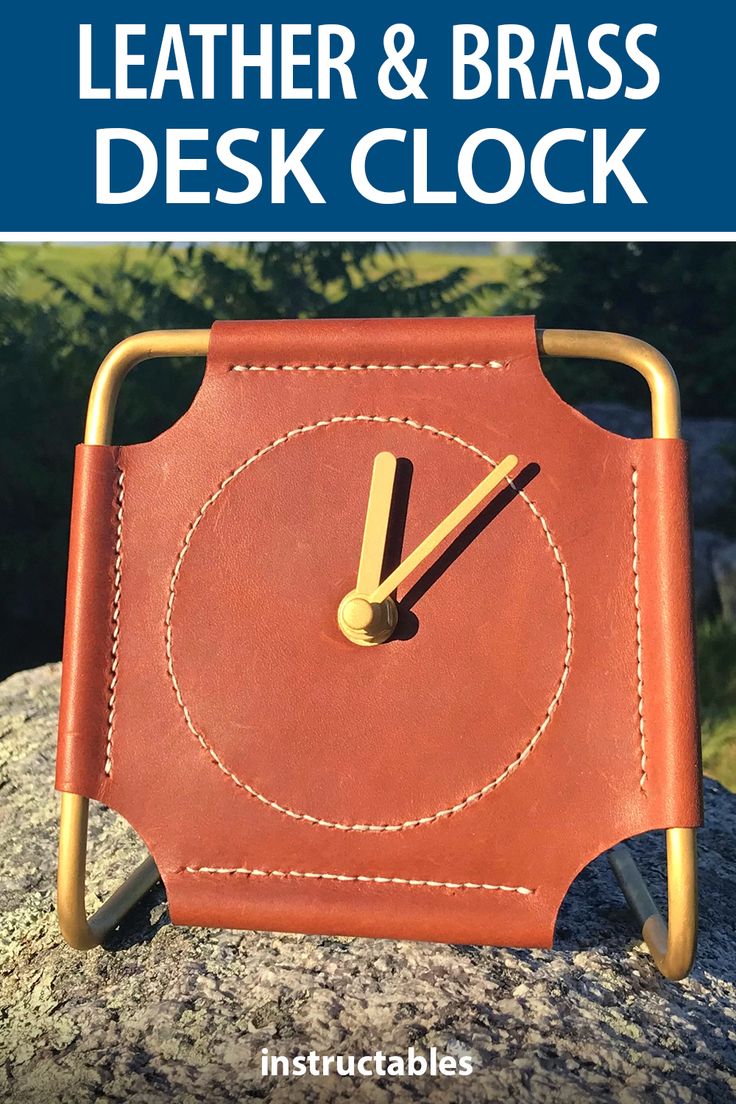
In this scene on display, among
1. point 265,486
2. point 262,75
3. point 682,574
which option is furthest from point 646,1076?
point 262,75

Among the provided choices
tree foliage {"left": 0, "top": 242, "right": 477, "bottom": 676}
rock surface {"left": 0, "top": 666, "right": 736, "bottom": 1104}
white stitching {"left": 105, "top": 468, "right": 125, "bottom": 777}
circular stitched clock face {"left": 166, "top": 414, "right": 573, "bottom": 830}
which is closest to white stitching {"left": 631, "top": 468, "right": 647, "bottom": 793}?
circular stitched clock face {"left": 166, "top": 414, "right": 573, "bottom": 830}

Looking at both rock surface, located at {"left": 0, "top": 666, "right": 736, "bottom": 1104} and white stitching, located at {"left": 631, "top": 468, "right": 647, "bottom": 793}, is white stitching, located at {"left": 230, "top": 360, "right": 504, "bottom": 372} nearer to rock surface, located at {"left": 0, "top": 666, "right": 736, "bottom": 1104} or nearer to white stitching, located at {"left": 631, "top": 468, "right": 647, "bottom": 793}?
white stitching, located at {"left": 631, "top": 468, "right": 647, "bottom": 793}

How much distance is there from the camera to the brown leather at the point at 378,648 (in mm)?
1741

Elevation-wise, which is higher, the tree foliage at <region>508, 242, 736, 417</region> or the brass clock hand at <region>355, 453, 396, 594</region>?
the tree foliage at <region>508, 242, 736, 417</region>

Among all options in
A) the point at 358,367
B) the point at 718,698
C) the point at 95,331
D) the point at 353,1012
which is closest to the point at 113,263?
the point at 95,331

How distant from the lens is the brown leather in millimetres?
1741

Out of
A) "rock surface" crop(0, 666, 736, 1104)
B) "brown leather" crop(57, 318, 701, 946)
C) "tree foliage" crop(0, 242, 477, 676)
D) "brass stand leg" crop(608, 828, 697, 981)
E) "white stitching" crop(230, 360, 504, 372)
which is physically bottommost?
"rock surface" crop(0, 666, 736, 1104)

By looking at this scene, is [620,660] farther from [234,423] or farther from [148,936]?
[148,936]

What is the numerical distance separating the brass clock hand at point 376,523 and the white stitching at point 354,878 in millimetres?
460

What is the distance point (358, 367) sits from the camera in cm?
183

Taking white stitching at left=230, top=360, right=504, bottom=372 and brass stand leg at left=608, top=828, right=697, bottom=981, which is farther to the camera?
white stitching at left=230, top=360, right=504, bottom=372

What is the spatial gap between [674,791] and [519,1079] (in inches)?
18.7

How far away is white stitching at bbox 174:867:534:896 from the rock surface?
0.17 m

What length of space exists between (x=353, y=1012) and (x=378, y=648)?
561mm
